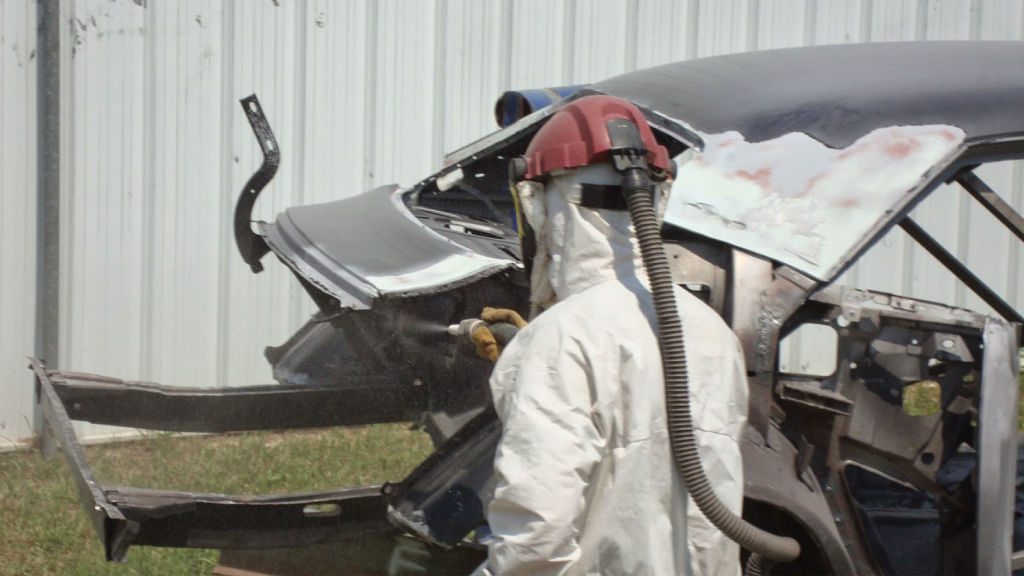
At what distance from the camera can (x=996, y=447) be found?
283 cm

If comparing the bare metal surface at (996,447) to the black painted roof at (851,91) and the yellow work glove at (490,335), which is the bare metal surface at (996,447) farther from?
the yellow work glove at (490,335)

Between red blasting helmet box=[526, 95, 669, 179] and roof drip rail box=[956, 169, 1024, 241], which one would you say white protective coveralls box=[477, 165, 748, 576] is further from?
roof drip rail box=[956, 169, 1024, 241]

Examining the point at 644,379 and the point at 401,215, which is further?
the point at 401,215

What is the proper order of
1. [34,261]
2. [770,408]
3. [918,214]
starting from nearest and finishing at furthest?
[770,408]
[34,261]
[918,214]

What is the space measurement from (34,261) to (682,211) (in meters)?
3.78

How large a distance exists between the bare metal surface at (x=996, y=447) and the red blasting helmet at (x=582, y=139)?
0.99 m

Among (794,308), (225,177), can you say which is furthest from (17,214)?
(794,308)

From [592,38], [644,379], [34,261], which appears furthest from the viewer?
[592,38]

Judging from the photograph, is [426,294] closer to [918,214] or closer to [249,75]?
[249,75]

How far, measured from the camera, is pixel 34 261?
5.69m

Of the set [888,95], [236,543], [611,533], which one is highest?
[888,95]

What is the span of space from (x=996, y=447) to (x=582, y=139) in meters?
1.28

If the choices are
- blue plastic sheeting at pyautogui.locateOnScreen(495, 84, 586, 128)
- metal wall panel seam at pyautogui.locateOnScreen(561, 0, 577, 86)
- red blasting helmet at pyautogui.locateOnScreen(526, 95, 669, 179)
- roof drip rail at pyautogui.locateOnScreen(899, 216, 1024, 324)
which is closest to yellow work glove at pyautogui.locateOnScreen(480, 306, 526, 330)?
red blasting helmet at pyautogui.locateOnScreen(526, 95, 669, 179)

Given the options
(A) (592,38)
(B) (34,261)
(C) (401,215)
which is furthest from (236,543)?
(A) (592,38)
